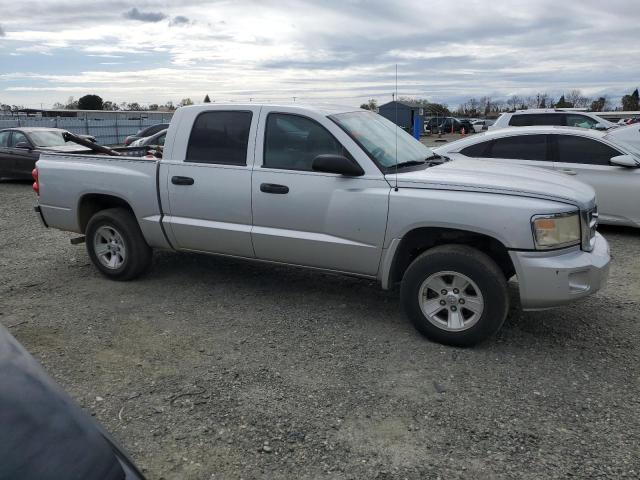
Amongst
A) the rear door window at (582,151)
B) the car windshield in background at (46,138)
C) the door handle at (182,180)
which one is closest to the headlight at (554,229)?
the door handle at (182,180)

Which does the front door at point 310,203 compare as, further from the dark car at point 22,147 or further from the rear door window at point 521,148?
the dark car at point 22,147

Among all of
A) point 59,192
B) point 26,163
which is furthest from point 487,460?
point 26,163

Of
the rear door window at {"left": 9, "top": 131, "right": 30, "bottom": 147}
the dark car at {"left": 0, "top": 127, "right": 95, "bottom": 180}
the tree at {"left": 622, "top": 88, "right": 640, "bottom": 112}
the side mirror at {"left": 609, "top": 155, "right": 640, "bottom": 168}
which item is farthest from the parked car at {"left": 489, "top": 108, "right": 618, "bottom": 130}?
the tree at {"left": 622, "top": 88, "right": 640, "bottom": 112}

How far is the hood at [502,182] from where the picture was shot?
3978 millimetres

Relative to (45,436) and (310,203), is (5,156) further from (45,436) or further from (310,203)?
(45,436)

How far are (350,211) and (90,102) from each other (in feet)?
253

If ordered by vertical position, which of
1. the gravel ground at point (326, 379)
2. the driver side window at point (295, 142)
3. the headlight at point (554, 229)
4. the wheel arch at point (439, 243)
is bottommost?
the gravel ground at point (326, 379)

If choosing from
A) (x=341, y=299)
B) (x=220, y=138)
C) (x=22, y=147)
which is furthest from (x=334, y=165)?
(x=22, y=147)

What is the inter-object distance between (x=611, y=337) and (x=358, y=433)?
2.46 metres

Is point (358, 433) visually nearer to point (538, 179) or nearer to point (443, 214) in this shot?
point (443, 214)

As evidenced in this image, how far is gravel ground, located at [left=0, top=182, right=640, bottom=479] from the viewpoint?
299cm

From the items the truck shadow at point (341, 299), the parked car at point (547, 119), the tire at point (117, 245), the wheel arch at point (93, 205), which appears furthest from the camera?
the parked car at point (547, 119)

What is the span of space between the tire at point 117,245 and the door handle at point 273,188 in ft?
5.40

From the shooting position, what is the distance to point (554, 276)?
3859 millimetres
